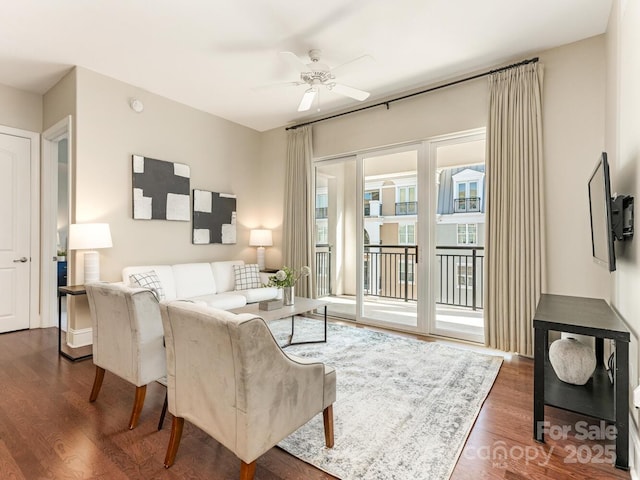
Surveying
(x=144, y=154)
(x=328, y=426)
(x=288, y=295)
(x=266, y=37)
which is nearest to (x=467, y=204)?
(x=288, y=295)

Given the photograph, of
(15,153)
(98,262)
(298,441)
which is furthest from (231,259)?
(298,441)

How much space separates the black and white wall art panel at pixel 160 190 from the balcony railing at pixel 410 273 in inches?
81.1

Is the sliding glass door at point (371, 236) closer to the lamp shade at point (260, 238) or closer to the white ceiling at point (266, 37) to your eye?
the lamp shade at point (260, 238)

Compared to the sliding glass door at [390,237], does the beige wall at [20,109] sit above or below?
above

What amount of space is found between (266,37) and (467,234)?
Answer: 294 centimetres

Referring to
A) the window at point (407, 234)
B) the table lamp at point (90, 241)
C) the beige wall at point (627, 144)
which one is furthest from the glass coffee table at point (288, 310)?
the beige wall at point (627, 144)

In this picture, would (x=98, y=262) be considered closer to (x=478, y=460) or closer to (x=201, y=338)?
(x=201, y=338)

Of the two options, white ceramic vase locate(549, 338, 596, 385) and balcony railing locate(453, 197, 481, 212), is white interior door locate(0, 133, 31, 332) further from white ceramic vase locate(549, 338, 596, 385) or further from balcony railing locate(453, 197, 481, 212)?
white ceramic vase locate(549, 338, 596, 385)

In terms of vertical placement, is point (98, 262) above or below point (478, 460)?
above

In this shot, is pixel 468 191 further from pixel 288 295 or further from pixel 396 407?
pixel 396 407

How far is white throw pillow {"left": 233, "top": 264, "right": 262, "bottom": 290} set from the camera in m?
4.79

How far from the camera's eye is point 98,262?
11.6 feet

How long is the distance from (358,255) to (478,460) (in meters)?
3.08

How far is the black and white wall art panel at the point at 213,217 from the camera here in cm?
480
